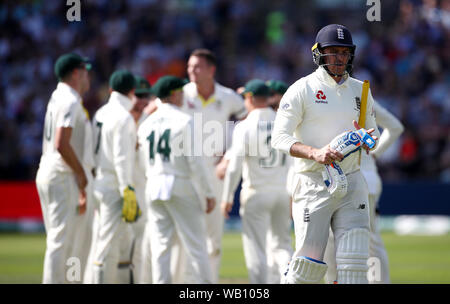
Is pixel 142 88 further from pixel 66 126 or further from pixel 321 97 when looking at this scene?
pixel 321 97

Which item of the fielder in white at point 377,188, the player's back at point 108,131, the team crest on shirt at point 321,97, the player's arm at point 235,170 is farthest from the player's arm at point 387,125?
the player's back at point 108,131

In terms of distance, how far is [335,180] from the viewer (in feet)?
20.2

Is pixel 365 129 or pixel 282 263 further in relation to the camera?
pixel 282 263

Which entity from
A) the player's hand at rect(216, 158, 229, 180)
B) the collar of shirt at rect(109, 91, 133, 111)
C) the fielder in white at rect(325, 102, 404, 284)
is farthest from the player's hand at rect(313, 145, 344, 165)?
the player's hand at rect(216, 158, 229, 180)

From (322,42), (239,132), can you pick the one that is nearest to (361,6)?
(239,132)

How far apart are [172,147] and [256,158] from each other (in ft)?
4.88

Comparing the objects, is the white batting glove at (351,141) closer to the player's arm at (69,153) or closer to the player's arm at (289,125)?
the player's arm at (289,125)

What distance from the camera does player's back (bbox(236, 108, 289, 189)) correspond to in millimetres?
9359

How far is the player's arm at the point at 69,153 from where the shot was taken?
27.2 feet

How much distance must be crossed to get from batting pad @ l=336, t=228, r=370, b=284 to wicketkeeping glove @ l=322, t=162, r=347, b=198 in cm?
36

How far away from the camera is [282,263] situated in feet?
30.6
